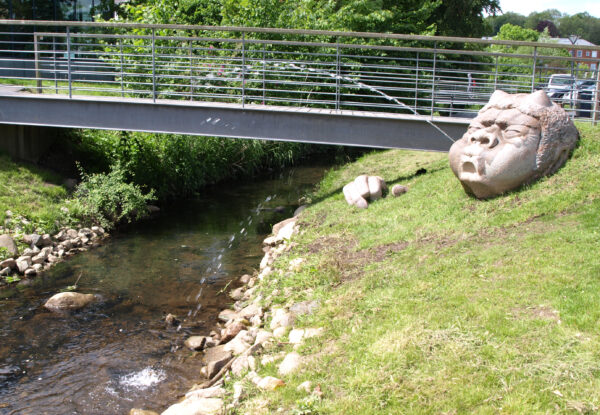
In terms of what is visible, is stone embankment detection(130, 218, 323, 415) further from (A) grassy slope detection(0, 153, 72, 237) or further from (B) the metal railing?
(B) the metal railing

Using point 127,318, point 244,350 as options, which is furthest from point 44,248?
point 244,350

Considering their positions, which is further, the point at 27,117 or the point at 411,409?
the point at 27,117

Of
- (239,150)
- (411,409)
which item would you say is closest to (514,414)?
(411,409)

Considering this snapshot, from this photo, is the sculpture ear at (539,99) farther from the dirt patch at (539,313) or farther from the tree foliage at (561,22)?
the tree foliage at (561,22)

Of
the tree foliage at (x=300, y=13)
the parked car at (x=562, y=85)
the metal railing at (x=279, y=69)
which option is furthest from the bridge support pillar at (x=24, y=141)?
the parked car at (x=562, y=85)

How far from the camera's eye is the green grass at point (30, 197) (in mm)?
13312

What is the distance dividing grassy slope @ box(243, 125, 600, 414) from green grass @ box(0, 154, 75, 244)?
20.2 ft

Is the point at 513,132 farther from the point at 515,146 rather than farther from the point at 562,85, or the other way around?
the point at 562,85

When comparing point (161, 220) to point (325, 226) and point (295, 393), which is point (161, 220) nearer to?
point (325, 226)

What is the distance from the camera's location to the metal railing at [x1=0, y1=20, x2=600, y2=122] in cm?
1378

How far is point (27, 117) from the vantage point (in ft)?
49.9

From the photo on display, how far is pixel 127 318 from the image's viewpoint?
9.94 meters

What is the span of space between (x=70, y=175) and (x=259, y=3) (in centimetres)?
896

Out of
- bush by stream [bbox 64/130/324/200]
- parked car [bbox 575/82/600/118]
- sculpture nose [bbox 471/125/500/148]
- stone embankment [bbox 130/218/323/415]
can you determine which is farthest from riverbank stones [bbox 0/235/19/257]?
parked car [bbox 575/82/600/118]
